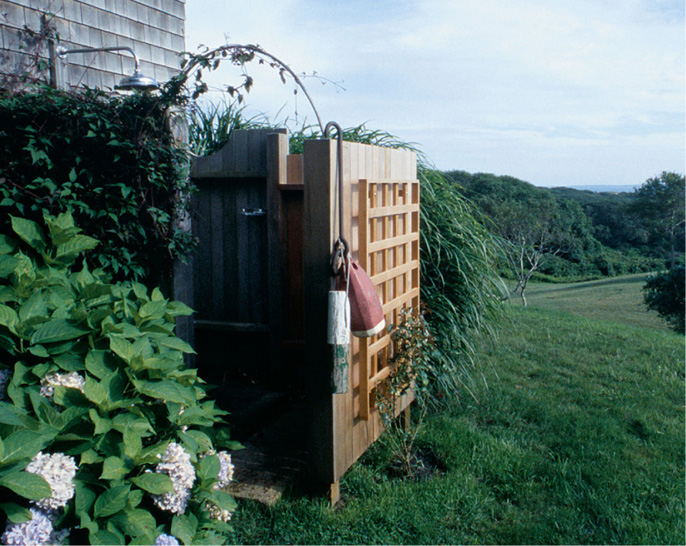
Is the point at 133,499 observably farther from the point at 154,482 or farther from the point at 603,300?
the point at 603,300

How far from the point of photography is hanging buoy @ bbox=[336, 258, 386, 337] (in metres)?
2.66

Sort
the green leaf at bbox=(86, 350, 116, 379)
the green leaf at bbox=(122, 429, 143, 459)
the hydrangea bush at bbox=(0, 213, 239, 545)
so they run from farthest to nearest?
the green leaf at bbox=(86, 350, 116, 379) < the green leaf at bbox=(122, 429, 143, 459) < the hydrangea bush at bbox=(0, 213, 239, 545)

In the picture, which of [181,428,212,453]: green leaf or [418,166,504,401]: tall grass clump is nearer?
[181,428,212,453]: green leaf

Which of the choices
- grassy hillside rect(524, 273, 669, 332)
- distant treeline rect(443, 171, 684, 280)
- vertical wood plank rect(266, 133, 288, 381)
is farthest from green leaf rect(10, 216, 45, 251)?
distant treeline rect(443, 171, 684, 280)

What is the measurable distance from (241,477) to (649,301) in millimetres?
7814

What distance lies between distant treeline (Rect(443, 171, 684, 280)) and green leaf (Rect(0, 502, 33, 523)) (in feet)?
95.1

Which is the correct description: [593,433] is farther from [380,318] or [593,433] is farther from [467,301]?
[380,318]

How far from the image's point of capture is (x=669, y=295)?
8.60 m

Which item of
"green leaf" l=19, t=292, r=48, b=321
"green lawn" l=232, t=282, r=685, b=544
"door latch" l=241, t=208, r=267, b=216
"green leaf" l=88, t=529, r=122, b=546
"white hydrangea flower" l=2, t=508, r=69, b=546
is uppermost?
"door latch" l=241, t=208, r=267, b=216

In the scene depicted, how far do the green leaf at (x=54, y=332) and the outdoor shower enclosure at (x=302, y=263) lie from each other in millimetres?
1195

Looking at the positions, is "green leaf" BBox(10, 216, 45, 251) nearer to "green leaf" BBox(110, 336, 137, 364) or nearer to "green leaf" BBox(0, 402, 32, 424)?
"green leaf" BBox(110, 336, 137, 364)

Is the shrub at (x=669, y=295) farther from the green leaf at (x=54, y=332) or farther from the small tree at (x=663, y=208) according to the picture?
the small tree at (x=663, y=208)

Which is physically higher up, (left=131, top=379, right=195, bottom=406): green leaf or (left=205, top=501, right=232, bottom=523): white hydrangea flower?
(left=131, top=379, right=195, bottom=406): green leaf

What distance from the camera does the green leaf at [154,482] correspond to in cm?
162
